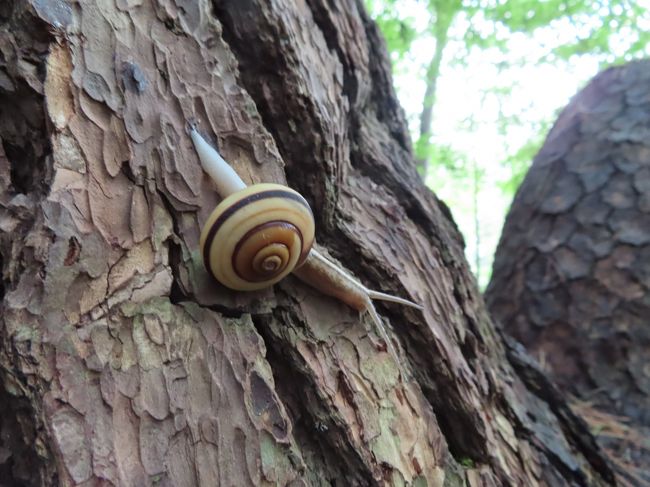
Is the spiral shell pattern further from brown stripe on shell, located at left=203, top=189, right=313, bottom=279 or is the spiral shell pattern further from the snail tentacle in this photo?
the snail tentacle

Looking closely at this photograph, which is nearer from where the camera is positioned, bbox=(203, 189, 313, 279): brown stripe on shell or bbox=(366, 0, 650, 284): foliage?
bbox=(203, 189, 313, 279): brown stripe on shell

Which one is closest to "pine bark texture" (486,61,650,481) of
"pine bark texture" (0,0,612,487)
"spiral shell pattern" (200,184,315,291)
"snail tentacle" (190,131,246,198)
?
"pine bark texture" (0,0,612,487)

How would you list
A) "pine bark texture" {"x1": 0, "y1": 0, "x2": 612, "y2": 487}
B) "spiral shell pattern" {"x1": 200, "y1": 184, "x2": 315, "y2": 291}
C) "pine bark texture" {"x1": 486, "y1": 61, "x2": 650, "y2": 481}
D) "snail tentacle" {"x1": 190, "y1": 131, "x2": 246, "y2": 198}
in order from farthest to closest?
"pine bark texture" {"x1": 486, "y1": 61, "x2": 650, "y2": 481} < "snail tentacle" {"x1": 190, "y1": 131, "x2": 246, "y2": 198} < "spiral shell pattern" {"x1": 200, "y1": 184, "x2": 315, "y2": 291} < "pine bark texture" {"x1": 0, "y1": 0, "x2": 612, "y2": 487}

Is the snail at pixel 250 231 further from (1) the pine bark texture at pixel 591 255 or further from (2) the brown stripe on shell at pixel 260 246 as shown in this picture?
(1) the pine bark texture at pixel 591 255

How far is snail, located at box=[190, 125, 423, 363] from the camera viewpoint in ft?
4.82

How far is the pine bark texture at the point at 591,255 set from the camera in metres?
2.80

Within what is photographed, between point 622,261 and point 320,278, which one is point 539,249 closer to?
point 622,261

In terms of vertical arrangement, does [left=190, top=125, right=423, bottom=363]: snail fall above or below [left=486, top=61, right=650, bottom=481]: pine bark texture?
below

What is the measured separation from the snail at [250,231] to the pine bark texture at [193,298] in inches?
3.0

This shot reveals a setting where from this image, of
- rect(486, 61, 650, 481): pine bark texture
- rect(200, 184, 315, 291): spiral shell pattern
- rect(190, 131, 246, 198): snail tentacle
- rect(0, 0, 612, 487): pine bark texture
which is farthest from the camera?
rect(486, 61, 650, 481): pine bark texture

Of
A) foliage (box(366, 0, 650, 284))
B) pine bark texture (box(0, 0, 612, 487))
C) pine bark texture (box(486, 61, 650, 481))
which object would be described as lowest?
pine bark texture (box(0, 0, 612, 487))

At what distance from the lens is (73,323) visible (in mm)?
1344

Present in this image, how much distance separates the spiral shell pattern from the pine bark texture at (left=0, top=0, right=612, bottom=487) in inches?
5.2

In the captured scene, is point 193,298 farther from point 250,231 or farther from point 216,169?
point 216,169
